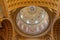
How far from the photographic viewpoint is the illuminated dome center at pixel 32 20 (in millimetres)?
33694

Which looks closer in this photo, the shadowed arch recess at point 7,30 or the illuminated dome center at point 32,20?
the shadowed arch recess at point 7,30

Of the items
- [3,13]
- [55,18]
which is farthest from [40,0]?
[55,18]

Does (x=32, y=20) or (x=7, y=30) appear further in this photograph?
(x=32, y=20)

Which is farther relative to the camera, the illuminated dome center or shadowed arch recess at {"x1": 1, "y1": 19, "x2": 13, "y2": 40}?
the illuminated dome center

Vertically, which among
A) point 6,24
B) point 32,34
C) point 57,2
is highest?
point 57,2

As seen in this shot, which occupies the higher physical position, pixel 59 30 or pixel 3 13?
pixel 3 13

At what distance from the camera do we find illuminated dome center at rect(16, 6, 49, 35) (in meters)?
33.7

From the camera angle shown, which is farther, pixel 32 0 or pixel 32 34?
pixel 32 34

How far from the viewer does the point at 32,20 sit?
35906 mm

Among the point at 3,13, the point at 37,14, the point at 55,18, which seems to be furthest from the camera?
the point at 37,14

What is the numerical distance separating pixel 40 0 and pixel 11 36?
9.89 metres

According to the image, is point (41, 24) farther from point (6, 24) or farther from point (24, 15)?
point (6, 24)

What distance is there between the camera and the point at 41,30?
33500mm

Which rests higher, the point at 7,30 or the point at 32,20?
the point at 32,20
